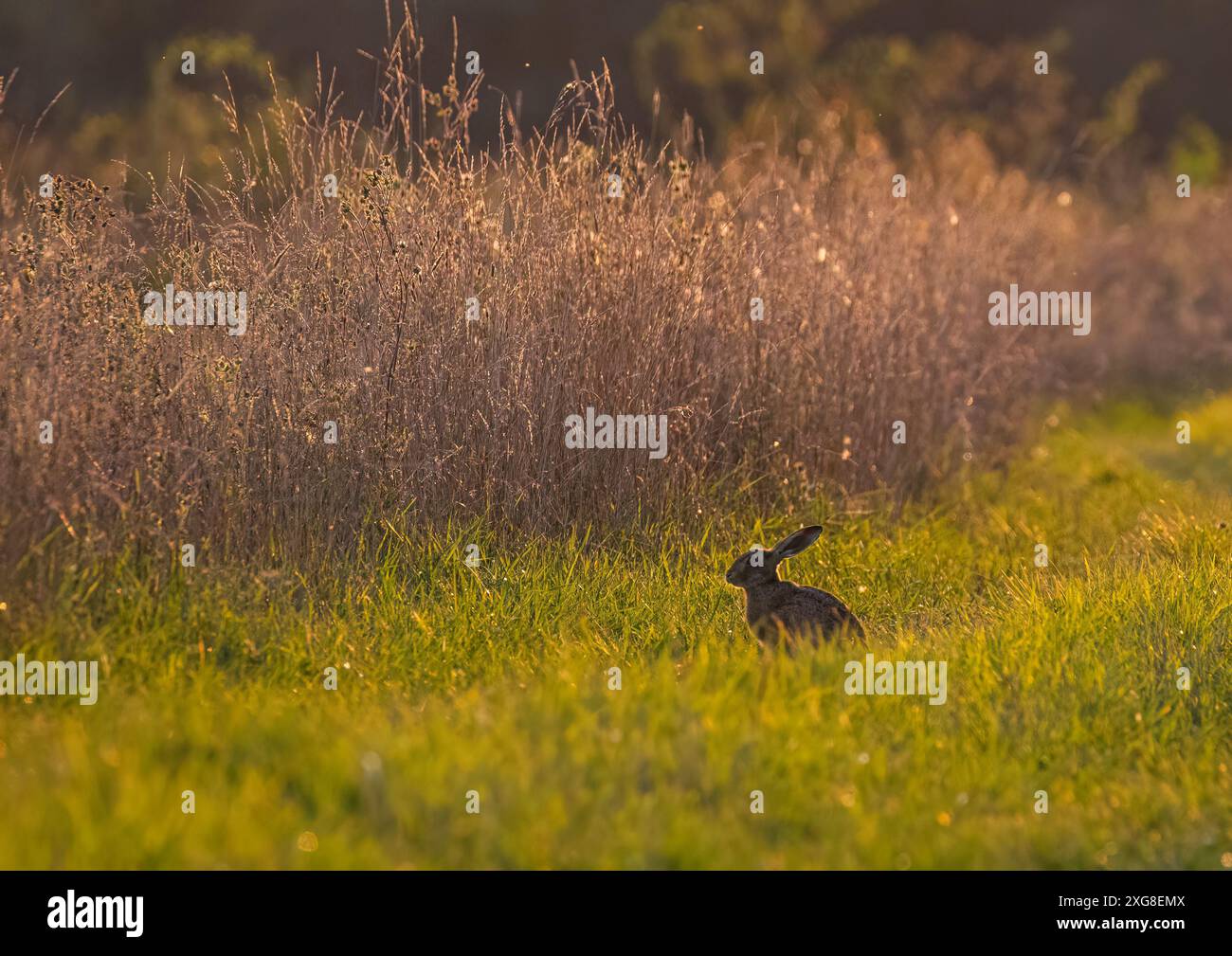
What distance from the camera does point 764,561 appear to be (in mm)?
5484

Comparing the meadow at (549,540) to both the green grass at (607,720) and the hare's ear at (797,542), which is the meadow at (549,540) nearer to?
the green grass at (607,720)

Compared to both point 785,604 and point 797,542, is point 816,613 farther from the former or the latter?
point 797,542

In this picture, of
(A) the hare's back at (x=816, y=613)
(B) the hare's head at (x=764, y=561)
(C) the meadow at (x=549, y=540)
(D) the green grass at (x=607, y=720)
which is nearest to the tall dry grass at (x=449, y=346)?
(C) the meadow at (x=549, y=540)

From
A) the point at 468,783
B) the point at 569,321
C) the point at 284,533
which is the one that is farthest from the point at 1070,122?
the point at 468,783

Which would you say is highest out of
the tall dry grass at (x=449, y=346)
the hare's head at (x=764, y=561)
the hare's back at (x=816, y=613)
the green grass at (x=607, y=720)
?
the tall dry grass at (x=449, y=346)

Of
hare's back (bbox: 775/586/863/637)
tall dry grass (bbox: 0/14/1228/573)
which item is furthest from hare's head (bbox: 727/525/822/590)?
tall dry grass (bbox: 0/14/1228/573)

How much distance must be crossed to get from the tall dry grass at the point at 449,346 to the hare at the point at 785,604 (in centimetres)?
114

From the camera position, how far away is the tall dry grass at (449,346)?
210 inches

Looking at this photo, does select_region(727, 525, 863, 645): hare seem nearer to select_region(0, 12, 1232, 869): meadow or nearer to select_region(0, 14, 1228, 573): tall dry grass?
select_region(0, 12, 1232, 869): meadow

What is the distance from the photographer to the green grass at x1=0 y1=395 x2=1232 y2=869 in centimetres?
343

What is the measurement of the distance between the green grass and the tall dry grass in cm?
36
